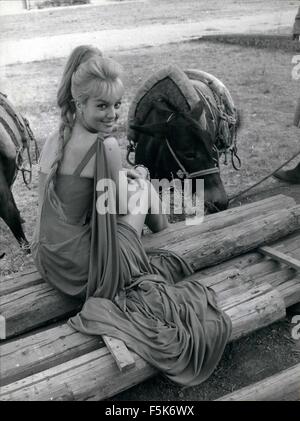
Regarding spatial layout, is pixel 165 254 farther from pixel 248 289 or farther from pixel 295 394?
pixel 295 394

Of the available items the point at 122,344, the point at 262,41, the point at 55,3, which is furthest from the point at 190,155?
the point at 55,3

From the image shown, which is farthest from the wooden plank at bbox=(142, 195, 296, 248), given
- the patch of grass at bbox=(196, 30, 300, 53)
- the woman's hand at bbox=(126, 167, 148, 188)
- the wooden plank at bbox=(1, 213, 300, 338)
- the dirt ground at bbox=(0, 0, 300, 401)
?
the patch of grass at bbox=(196, 30, 300, 53)

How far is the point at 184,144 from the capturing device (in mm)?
4414

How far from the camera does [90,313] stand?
9.84 feet

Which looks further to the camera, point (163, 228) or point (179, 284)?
point (163, 228)

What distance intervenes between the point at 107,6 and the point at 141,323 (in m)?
25.0

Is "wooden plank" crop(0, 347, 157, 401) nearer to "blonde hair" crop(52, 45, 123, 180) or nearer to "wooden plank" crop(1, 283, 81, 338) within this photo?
"wooden plank" crop(1, 283, 81, 338)

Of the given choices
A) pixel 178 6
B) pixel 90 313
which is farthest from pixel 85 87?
pixel 178 6

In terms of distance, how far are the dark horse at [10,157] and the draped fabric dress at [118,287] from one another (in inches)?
62.5

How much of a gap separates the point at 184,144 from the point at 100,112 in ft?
5.34

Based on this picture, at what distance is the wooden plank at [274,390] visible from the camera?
2.70 metres

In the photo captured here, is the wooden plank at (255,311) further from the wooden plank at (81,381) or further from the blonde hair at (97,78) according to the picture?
the blonde hair at (97,78)

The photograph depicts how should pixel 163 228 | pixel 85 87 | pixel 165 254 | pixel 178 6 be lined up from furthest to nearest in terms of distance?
pixel 178 6
pixel 163 228
pixel 165 254
pixel 85 87
